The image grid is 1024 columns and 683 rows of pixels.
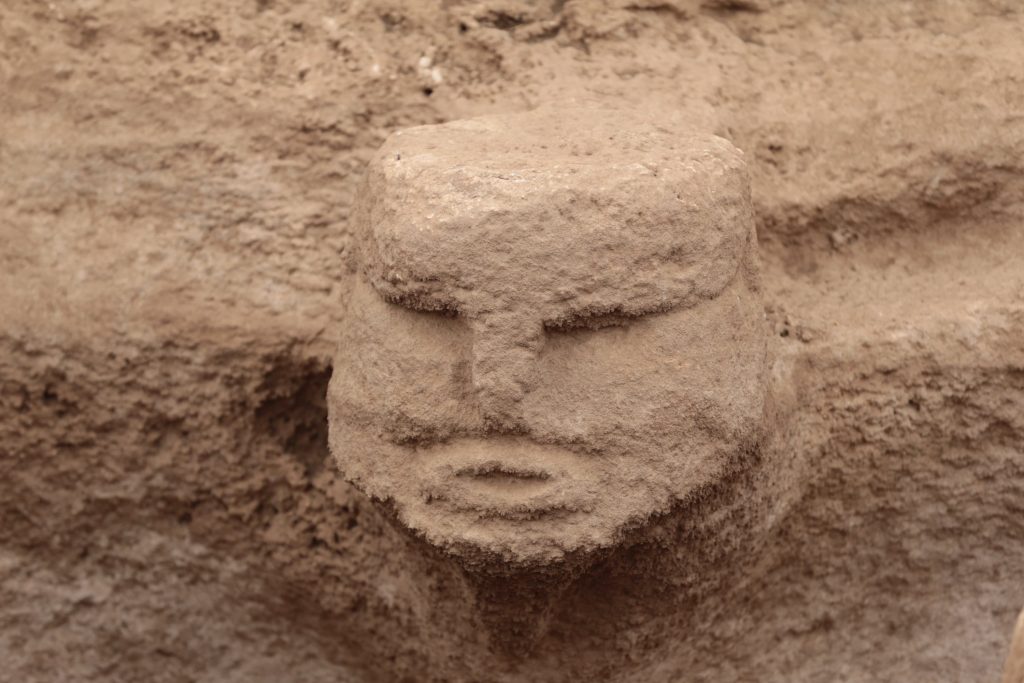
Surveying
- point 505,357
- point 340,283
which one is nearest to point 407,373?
point 505,357

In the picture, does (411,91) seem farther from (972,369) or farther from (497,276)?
(972,369)

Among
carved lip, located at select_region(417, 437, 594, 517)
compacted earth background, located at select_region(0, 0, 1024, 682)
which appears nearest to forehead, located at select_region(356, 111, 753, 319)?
carved lip, located at select_region(417, 437, 594, 517)

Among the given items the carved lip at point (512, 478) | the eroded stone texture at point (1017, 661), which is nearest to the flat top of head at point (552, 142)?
the carved lip at point (512, 478)

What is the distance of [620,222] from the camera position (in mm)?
1205

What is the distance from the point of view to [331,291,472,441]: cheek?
124cm

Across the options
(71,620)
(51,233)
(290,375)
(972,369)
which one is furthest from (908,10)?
(71,620)

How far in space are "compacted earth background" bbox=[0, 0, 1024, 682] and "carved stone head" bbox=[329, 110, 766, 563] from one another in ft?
0.75

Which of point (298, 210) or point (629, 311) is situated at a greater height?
point (629, 311)

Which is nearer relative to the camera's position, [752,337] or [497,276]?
[497,276]

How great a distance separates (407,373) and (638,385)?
0.20 metres

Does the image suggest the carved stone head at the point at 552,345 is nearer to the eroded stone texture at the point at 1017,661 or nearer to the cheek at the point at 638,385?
the cheek at the point at 638,385

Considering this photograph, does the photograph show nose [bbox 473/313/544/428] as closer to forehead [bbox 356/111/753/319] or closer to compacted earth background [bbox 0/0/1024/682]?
forehead [bbox 356/111/753/319]

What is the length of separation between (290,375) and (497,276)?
410 mm

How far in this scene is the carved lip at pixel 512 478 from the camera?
3.98 feet
